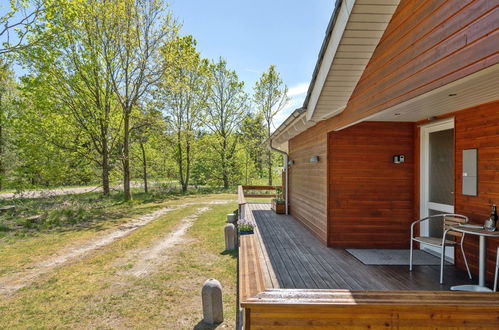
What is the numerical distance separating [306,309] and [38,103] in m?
14.9

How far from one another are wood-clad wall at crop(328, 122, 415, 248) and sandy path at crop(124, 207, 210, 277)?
12.7ft

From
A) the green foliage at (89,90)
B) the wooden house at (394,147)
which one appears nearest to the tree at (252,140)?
the green foliage at (89,90)

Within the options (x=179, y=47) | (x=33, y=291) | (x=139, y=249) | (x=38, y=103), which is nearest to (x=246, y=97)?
(x=179, y=47)

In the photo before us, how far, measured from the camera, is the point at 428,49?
2.40 meters

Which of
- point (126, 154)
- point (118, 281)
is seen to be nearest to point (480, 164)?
point (118, 281)

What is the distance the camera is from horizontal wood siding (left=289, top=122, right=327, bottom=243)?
18.5 feet

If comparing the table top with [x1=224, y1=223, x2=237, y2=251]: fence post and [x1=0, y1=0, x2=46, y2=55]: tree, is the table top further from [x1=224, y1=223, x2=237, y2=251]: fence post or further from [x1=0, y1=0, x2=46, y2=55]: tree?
[x1=0, y1=0, x2=46, y2=55]: tree

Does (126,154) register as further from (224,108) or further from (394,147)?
(394,147)

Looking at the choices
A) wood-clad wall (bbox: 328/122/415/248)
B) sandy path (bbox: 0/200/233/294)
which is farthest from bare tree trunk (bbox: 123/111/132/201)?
wood-clad wall (bbox: 328/122/415/248)

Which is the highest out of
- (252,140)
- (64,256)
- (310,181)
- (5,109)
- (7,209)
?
(5,109)

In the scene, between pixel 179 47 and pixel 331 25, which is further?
pixel 179 47

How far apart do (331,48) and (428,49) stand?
1141 mm

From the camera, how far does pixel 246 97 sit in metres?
23.4

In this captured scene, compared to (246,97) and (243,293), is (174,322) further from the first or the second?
(246,97)
